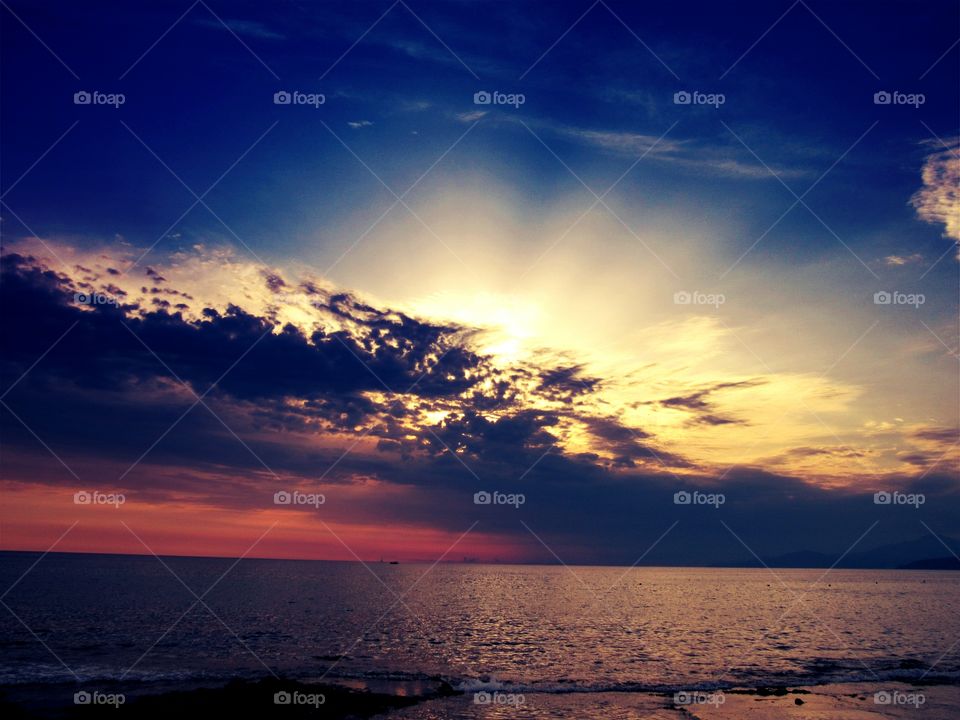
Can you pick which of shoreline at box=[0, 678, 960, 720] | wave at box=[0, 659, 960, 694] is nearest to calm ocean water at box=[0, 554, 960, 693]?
wave at box=[0, 659, 960, 694]

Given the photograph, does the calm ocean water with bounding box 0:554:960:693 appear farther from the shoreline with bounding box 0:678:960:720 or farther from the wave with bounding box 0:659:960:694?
the shoreline with bounding box 0:678:960:720

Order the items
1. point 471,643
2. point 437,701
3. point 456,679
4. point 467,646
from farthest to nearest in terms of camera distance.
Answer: point 471,643 < point 467,646 < point 456,679 < point 437,701

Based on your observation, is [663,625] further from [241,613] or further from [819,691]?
[241,613]

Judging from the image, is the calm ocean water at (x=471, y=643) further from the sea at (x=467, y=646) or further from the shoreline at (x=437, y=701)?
the shoreline at (x=437, y=701)

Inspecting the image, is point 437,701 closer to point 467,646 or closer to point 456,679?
point 456,679

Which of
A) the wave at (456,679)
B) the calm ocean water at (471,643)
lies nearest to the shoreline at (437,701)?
the wave at (456,679)

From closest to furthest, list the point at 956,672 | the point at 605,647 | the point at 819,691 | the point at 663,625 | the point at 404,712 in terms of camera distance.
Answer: the point at 404,712 → the point at 819,691 → the point at 956,672 → the point at 605,647 → the point at 663,625

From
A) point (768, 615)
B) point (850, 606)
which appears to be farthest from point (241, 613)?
point (850, 606)

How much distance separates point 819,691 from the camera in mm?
37375

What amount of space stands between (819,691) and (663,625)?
3564 cm

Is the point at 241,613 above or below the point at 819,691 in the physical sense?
above

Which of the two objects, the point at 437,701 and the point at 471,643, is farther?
the point at 471,643

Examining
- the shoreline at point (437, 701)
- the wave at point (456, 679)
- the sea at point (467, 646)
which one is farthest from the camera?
the sea at point (467, 646)

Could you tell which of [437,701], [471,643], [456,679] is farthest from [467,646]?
[437,701]
